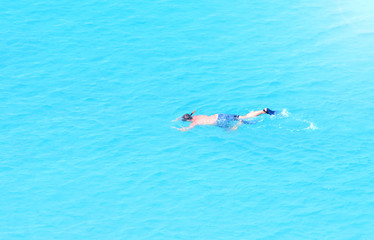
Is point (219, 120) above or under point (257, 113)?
above

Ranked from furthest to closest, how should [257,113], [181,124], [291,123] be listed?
[181,124] < [291,123] < [257,113]

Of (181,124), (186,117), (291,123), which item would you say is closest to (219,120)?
(186,117)

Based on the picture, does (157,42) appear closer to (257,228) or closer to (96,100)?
(96,100)

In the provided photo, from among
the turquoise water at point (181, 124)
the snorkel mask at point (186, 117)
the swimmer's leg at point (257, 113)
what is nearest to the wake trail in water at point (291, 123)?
the turquoise water at point (181, 124)

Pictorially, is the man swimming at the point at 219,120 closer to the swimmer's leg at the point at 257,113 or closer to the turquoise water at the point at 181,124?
the swimmer's leg at the point at 257,113

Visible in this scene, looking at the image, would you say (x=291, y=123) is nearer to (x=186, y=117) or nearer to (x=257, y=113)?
(x=257, y=113)

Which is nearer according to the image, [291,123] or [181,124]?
[291,123]

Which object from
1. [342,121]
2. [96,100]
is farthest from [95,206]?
[342,121]

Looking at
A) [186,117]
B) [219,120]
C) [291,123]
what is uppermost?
[186,117]

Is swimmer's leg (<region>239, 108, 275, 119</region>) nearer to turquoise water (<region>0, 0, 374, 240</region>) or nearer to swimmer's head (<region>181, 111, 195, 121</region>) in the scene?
turquoise water (<region>0, 0, 374, 240</region>)
